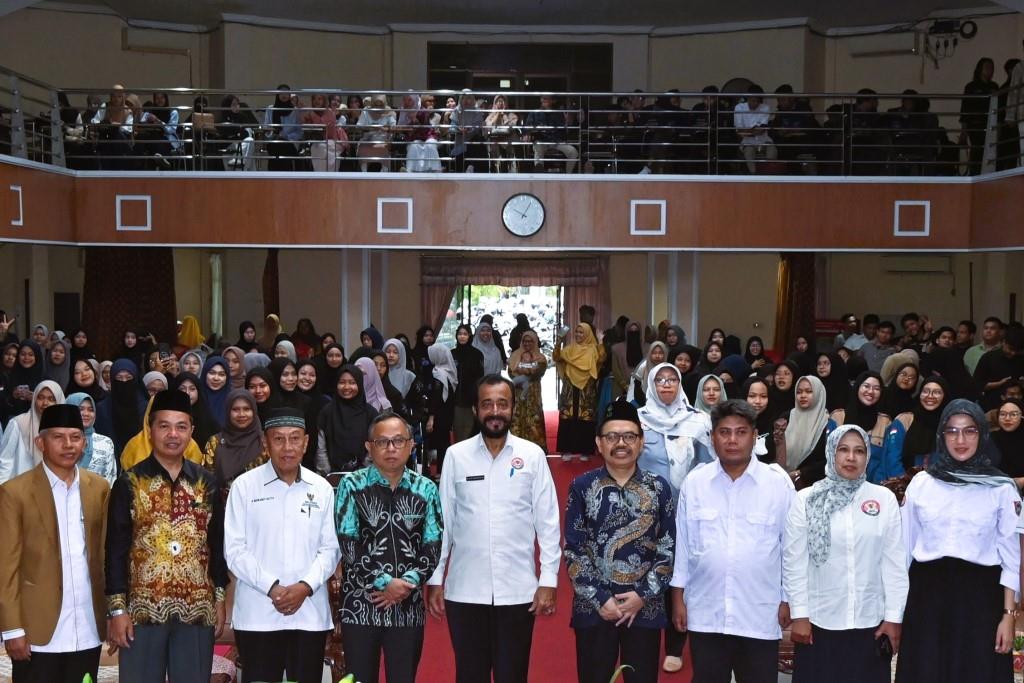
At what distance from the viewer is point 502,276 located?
58.3 feet

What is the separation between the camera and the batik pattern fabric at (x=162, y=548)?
12.5ft

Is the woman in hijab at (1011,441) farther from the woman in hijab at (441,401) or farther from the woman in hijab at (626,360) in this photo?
the woman in hijab at (441,401)

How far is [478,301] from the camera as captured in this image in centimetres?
1827

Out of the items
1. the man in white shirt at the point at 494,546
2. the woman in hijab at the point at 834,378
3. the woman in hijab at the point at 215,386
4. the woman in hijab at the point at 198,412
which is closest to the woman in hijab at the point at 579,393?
the woman in hijab at the point at 834,378

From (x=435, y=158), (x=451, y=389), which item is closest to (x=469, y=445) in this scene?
(x=451, y=389)

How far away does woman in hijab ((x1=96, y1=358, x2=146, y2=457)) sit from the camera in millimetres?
7465

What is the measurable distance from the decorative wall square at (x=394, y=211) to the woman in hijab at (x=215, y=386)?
4753 mm

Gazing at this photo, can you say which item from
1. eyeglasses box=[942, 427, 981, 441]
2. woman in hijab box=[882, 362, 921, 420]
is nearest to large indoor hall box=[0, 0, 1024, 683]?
eyeglasses box=[942, 427, 981, 441]

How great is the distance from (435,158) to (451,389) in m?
2.73

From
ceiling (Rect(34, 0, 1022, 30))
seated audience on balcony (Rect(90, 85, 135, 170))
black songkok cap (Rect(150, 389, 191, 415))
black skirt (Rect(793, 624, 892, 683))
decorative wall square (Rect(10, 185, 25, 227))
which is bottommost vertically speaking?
black skirt (Rect(793, 624, 892, 683))

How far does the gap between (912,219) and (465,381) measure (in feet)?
16.5

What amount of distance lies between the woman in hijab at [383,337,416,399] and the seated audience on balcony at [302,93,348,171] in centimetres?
315

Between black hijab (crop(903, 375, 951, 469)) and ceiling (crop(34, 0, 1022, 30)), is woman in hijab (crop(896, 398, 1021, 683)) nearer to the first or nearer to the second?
black hijab (crop(903, 375, 951, 469))

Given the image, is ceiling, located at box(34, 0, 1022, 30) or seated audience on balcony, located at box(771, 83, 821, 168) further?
ceiling, located at box(34, 0, 1022, 30)
